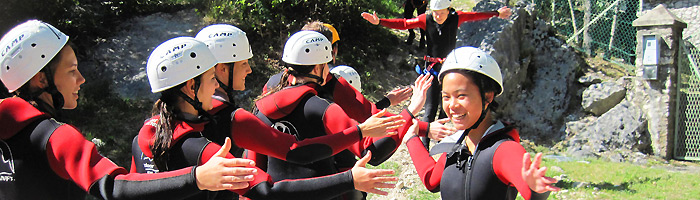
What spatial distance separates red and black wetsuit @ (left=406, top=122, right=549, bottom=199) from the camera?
8.66ft

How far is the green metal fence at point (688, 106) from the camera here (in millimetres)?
10273

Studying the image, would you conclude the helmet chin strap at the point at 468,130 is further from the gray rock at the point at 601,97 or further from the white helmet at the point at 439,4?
the gray rock at the point at 601,97

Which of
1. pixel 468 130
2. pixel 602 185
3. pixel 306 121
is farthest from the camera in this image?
pixel 602 185

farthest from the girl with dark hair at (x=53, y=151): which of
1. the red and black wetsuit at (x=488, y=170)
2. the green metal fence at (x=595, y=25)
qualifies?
the green metal fence at (x=595, y=25)

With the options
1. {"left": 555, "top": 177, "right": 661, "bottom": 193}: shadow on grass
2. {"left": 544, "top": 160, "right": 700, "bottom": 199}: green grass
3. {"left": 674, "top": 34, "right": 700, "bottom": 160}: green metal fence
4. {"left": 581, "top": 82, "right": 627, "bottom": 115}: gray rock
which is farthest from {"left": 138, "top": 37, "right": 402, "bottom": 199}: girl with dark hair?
{"left": 581, "top": 82, "right": 627, "bottom": 115}: gray rock

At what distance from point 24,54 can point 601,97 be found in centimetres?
1042

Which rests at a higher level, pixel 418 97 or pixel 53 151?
pixel 53 151

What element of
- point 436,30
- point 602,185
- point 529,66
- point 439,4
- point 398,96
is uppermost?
point 439,4

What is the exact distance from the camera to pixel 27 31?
2.91 meters

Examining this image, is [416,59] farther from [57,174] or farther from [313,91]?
[57,174]

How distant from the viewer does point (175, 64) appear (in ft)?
9.46

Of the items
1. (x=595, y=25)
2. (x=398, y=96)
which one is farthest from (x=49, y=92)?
(x=595, y=25)

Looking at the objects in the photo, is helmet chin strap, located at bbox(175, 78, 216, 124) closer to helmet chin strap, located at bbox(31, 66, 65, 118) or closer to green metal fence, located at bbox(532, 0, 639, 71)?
helmet chin strap, located at bbox(31, 66, 65, 118)

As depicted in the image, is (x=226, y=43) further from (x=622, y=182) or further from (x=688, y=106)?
(x=688, y=106)
